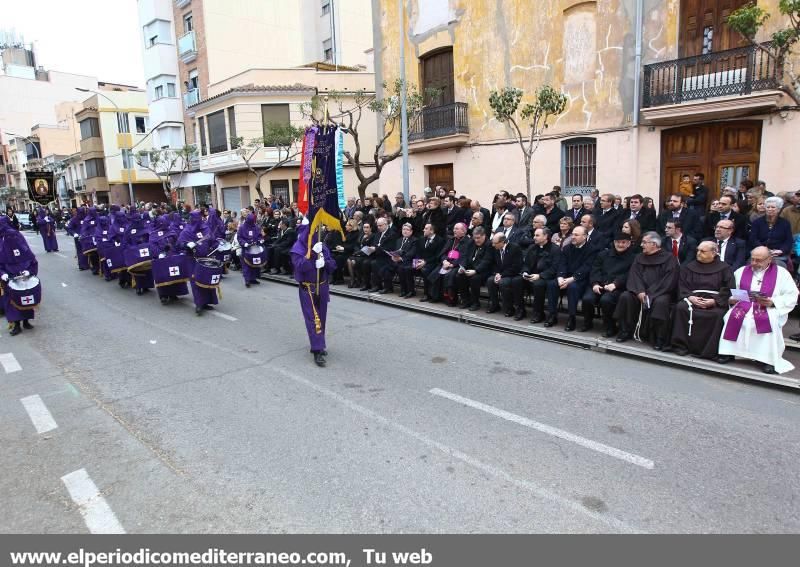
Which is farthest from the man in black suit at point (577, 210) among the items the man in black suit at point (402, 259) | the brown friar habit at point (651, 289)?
the man in black suit at point (402, 259)

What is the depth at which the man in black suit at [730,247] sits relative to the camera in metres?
7.68

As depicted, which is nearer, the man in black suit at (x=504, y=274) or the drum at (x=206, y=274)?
the man in black suit at (x=504, y=274)

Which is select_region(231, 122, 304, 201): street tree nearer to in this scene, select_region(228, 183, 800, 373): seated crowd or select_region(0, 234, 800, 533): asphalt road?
select_region(228, 183, 800, 373): seated crowd

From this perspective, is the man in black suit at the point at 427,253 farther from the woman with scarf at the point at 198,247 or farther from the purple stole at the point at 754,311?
the purple stole at the point at 754,311

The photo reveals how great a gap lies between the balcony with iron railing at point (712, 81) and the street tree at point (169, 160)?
27999mm

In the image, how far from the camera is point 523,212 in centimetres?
1135

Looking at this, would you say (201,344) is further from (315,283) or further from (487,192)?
(487,192)

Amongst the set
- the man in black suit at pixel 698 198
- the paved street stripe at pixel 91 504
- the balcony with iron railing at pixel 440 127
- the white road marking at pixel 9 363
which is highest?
the balcony with iron railing at pixel 440 127

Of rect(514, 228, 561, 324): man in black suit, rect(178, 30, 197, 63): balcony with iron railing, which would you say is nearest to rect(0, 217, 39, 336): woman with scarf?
rect(514, 228, 561, 324): man in black suit

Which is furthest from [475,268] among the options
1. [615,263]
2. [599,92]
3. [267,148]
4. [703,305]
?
[267,148]

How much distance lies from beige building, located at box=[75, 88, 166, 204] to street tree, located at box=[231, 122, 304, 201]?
1907 centimetres

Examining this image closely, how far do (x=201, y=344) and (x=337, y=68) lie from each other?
87.7 ft

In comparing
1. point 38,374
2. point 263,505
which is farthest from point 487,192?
point 263,505

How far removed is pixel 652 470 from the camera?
4.27 metres
